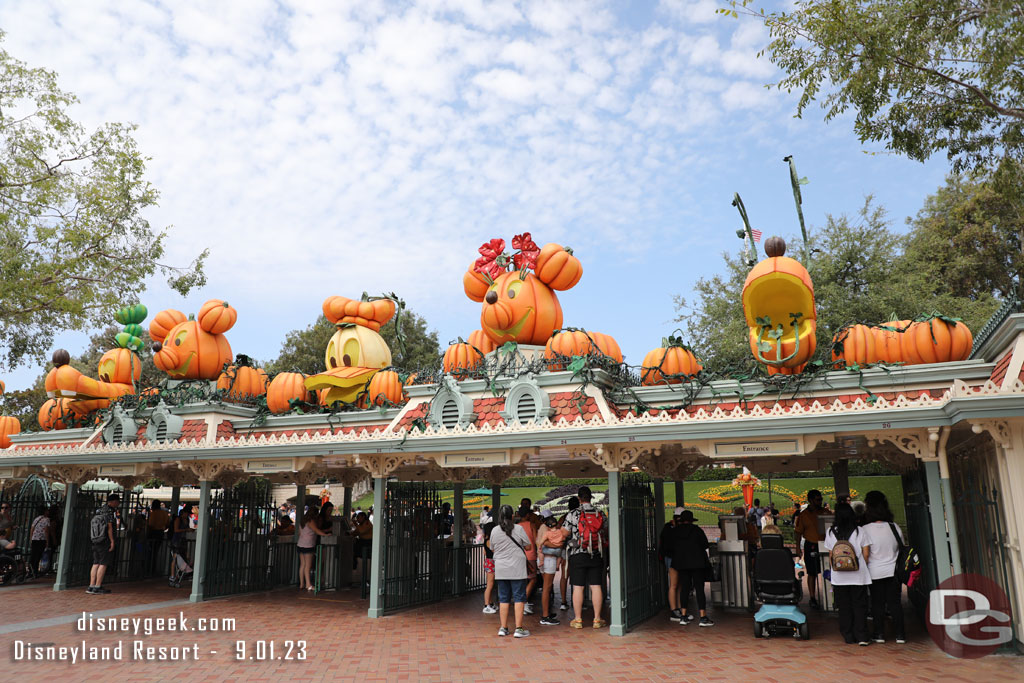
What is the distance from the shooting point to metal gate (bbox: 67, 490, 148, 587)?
14923 mm

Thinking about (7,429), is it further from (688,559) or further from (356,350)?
(688,559)

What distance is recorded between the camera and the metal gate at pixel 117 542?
14.9 metres

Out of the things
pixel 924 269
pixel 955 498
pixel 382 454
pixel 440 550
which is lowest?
pixel 440 550

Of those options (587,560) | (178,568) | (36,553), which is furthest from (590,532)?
(36,553)

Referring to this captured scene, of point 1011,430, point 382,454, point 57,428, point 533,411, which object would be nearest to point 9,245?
point 57,428

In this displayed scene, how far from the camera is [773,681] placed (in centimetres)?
676

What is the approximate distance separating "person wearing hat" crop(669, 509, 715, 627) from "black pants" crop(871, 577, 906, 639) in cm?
217

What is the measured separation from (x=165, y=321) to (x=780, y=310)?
45.1 feet

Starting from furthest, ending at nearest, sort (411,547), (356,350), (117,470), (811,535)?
(356,350)
(117,470)
(411,547)
(811,535)

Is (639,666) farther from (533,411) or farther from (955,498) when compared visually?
(955,498)

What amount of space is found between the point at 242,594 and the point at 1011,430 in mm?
12938

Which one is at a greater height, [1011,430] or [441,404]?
[441,404]

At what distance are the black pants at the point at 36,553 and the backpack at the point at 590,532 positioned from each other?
13.7 m

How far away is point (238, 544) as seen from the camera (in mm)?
13484
